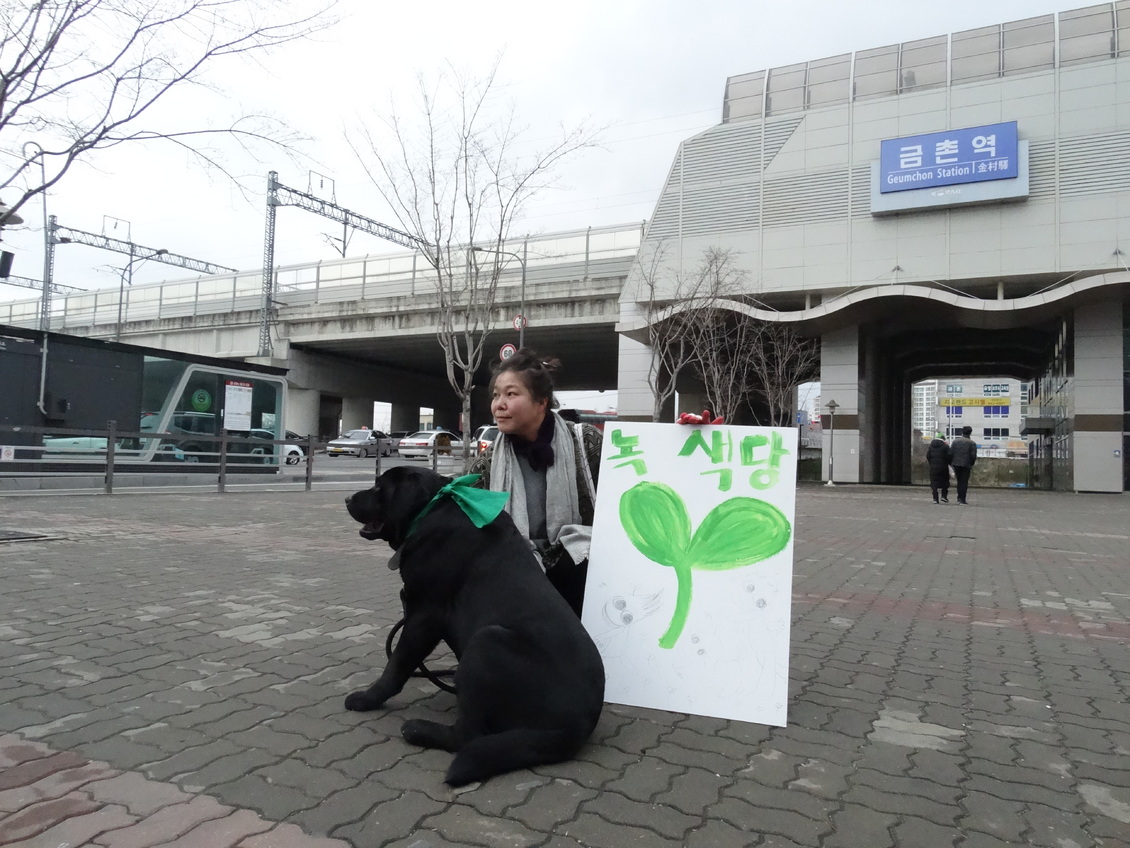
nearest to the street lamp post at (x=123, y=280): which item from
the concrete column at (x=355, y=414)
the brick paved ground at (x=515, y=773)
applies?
the concrete column at (x=355, y=414)

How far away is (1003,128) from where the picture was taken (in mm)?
23266

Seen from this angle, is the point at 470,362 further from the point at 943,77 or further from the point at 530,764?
the point at 943,77

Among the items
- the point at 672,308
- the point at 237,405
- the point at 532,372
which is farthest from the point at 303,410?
the point at 532,372

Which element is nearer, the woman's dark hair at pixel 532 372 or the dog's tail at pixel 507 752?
the dog's tail at pixel 507 752

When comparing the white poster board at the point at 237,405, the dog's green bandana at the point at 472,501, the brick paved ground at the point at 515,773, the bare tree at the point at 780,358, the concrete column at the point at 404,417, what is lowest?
the brick paved ground at the point at 515,773

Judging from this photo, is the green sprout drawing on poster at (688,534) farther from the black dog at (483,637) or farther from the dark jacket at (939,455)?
the dark jacket at (939,455)

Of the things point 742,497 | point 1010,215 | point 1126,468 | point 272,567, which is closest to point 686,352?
point 1010,215

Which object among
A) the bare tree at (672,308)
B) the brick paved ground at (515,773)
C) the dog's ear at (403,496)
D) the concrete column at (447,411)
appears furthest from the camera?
the concrete column at (447,411)

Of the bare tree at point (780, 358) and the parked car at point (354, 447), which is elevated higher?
the bare tree at point (780, 358)

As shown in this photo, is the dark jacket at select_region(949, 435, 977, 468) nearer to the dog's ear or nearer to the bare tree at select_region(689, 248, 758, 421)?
the bare tree at select_region(689, 248, 758, 421)

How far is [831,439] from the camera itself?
89.6 ft

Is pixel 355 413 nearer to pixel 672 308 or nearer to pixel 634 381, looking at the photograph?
pixel 634 381

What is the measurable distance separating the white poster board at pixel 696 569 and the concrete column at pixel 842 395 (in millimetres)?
25612

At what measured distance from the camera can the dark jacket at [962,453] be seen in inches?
671
